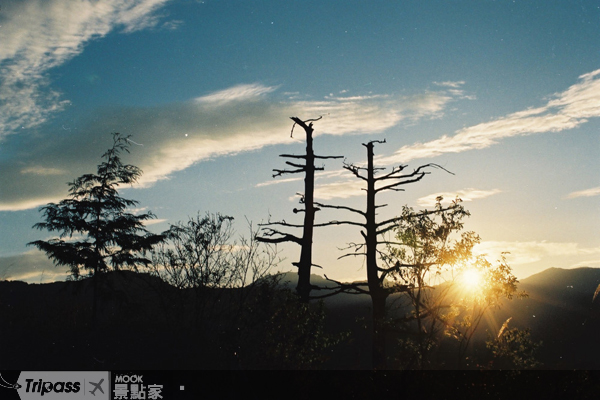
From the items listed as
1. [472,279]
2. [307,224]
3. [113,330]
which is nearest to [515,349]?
[472,279]

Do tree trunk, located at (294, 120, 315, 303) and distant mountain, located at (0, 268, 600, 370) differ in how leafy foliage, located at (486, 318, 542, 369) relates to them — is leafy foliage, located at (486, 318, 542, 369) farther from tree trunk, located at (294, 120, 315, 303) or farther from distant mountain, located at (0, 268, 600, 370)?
tree trunk, located at (294, 120, 315, 303)

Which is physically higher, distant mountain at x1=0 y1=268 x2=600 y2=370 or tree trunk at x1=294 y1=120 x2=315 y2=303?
tree trunk at x1=294 y1=120 x2=315 y2=303

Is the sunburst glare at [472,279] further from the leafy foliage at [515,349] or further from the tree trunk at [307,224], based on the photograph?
the tree trunk at [307,224]

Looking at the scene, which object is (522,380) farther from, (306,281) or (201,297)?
(201,297)

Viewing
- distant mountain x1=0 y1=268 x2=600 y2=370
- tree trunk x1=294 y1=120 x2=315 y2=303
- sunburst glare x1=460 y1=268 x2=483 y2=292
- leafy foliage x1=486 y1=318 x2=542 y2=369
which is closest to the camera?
leafy foliage x1=486 y1=318 x2=542 y2=369

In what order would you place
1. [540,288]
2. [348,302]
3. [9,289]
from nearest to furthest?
[9,289] → [348,302] → [540,288]

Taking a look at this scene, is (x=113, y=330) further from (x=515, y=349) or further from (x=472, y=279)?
(x=515, y=349)

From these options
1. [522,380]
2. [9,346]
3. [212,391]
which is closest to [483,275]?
[522,380]

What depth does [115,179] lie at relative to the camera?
25578 millimetres

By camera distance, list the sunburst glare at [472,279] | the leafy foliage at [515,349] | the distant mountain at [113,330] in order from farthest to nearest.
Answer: the distant mountain at [113,330] → the sunburst glare at [472,279] → the leafy foliage at [515,349]

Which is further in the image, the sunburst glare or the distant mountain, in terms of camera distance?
the distant mountain

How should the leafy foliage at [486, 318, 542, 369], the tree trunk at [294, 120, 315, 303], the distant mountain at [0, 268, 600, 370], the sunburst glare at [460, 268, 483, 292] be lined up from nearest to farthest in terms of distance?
1. the leafy foliage at [486, 318, 542, 369]
2. the sunburst glare at [460, 268, 483, 292]
3. the distant mountain at [0, 268, 600, 370]
4. the tree trunk at [294, 120, 315, 303]

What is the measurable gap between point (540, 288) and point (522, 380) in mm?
56152

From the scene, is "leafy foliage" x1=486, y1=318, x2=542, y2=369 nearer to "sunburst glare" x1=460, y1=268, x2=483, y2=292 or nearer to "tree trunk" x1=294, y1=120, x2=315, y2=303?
"sunburst glare" x1=460, y1=268, x2=483, y2=292
